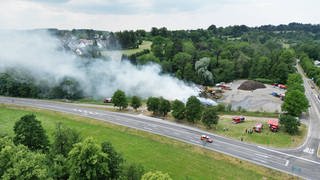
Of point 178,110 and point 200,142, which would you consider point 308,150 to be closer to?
point 200,142

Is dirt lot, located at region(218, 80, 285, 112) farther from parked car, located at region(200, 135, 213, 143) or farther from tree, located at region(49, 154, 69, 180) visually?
tree, located at region(49, 154, 69, 180)

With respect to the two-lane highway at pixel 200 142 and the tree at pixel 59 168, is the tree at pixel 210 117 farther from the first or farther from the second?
the tree at pixel 59 168

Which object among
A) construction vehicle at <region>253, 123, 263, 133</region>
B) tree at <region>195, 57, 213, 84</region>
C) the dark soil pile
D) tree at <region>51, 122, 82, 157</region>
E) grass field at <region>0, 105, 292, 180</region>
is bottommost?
grass field at <region>0, 105, 292, 180</region>

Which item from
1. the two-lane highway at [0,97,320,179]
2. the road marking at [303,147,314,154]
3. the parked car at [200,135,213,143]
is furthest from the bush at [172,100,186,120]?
the road marking at [303,147,314,154]

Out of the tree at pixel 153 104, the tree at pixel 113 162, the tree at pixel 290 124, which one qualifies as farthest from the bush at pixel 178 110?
the tree at pixel 113 162

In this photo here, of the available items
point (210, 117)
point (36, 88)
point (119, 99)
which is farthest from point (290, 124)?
point (36, 88)
